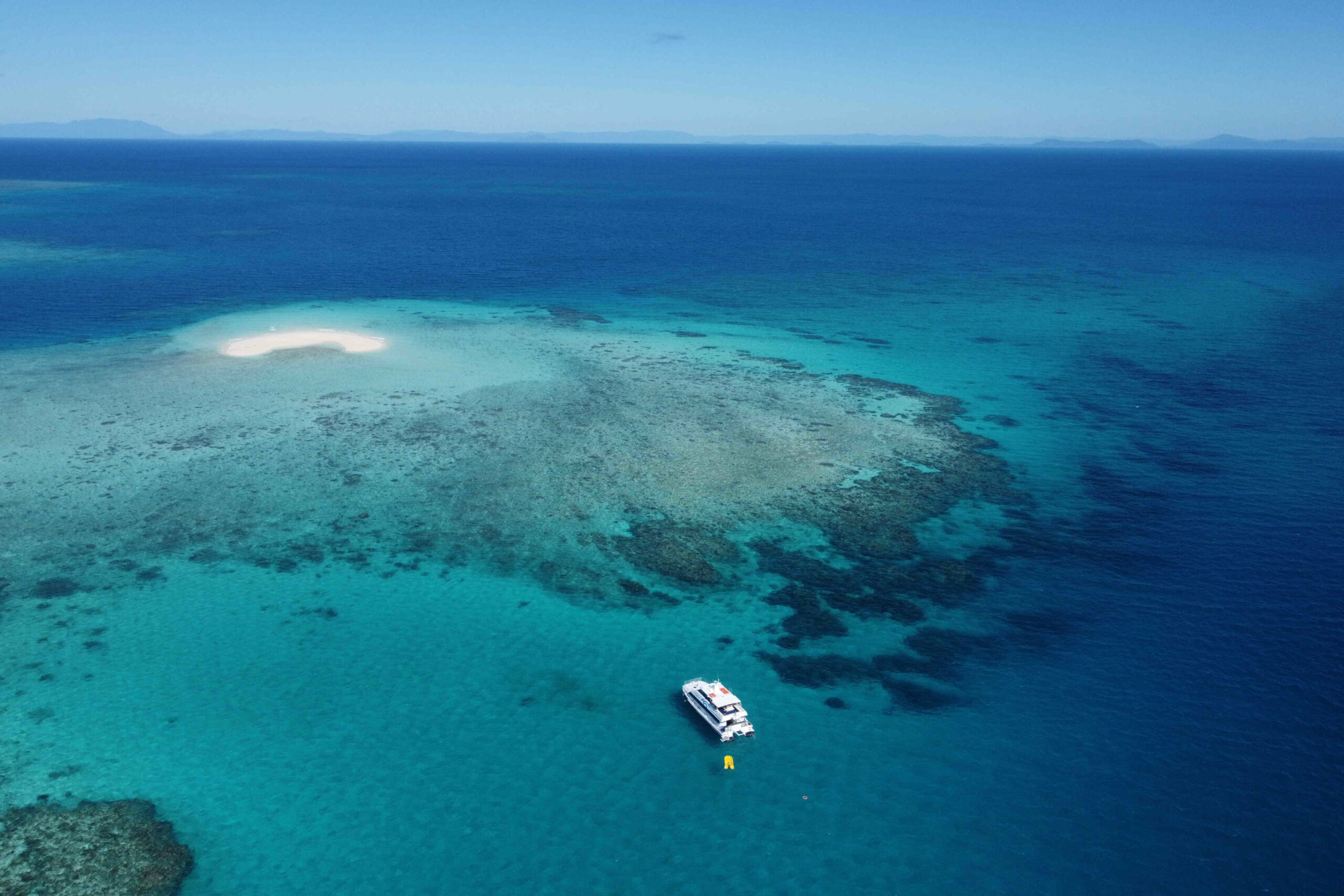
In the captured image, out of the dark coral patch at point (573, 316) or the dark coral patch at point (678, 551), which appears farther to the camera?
the dark coral patch at point (573, 316)

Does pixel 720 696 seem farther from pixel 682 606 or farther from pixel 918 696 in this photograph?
pixel 918 696

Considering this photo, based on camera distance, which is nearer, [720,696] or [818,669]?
[720,696]

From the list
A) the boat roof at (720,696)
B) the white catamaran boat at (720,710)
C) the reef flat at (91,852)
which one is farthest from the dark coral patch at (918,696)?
the reef flat at (91,852)

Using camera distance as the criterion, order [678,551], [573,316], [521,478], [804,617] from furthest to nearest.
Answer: [573,316] < [521,478] < [678,551] < [804,617]

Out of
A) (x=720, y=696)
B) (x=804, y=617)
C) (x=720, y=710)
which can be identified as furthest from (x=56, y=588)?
(x=804, y=617)

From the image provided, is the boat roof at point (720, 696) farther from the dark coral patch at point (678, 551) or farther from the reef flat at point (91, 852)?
the reef flat at point (91, 852)

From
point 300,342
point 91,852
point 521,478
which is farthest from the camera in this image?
point 300,342
